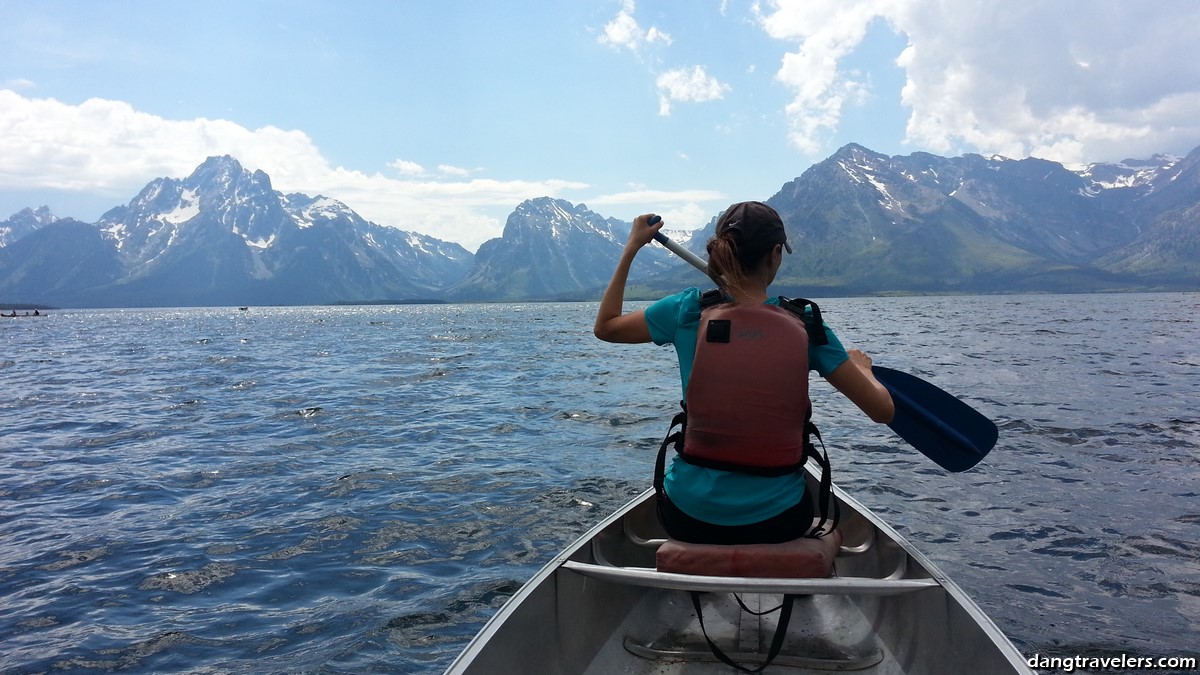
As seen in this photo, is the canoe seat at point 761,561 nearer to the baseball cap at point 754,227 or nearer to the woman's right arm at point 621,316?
the woman's right arm at point 621,316

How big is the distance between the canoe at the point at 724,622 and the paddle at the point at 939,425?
92 centimetres

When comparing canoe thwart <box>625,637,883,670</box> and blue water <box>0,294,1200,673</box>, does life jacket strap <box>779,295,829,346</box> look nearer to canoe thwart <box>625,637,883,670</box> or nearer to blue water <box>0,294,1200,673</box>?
canoe thwart <box>625,637,883,670</box>

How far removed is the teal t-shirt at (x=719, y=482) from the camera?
443cm

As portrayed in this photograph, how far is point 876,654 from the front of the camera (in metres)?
5.38

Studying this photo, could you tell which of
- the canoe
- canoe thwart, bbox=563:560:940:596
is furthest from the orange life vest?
the canoe

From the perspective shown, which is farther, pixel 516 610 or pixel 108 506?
pixel 108 506

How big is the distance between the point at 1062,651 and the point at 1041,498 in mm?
5691

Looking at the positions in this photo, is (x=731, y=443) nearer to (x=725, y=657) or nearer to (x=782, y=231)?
(x=782, y=231)

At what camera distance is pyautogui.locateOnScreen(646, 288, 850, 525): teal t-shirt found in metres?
4.43

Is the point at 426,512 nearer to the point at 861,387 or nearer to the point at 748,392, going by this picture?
the point at 748,392

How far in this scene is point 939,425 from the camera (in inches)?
254

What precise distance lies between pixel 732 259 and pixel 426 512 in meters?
9.71

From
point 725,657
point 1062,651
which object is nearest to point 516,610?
point 725,657

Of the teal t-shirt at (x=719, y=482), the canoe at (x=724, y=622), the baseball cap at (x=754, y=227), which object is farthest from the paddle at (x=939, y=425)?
the baseball cap at (x=754, y=227)
